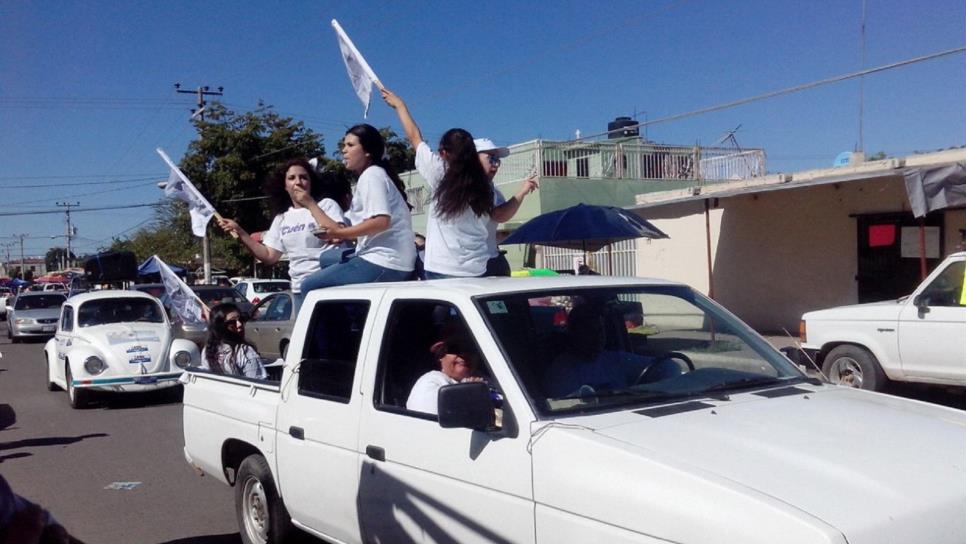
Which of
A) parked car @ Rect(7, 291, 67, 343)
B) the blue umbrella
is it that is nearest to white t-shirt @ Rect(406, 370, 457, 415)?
the blue umbrella

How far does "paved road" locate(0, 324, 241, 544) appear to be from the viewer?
6359mm

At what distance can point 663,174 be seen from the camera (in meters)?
25.2

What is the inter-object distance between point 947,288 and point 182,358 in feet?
32.2

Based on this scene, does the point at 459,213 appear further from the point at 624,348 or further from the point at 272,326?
the point at 272,326

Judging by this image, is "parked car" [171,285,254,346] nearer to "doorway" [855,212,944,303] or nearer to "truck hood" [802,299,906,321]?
"truck hood" [802,299,906,321]

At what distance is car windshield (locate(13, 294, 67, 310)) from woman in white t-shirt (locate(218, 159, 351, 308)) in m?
24.4

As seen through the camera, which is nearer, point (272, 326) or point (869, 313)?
point (869, 313)

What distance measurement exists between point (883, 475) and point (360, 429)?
89.2 inches

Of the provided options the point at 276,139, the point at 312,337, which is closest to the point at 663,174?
the point at 276,139

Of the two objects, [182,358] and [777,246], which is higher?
[777,246]

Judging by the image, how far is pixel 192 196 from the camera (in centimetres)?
841

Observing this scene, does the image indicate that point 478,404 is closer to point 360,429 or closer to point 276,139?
point 360,429

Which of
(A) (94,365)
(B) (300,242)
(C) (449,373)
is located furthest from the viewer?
(A) (94,365)

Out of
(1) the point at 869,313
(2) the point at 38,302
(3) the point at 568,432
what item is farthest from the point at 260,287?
(3) the point at 568,432
